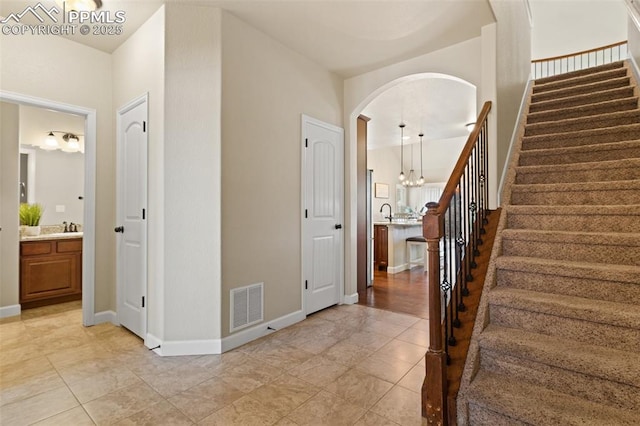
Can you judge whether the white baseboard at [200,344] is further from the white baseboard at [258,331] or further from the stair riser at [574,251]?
the stair riser at [574,251]

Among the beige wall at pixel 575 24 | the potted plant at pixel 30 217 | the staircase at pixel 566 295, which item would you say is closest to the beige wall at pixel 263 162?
the staircase at pixel 566 295

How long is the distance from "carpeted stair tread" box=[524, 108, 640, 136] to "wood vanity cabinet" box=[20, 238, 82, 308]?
577 cm

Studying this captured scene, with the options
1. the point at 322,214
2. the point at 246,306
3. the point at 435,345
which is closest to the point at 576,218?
the point at 435,345

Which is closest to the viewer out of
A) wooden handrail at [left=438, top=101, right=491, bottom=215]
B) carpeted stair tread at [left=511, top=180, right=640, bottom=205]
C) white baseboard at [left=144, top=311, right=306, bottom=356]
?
wooden handrail at [left=438, top=101, right=491, bottom=215]

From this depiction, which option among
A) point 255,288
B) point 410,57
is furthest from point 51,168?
point 410,57

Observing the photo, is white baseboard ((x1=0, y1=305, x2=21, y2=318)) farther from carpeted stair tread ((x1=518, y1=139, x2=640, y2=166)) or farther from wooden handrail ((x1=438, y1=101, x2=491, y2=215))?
carpeted stair tread ((x1=518, y1=139, x2=640, y2=166))

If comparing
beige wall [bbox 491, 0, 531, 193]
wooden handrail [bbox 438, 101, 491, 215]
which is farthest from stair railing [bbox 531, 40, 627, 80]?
wooden handrail [bbox 438, 101, 491, 215]

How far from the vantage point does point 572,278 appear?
193 centimetres

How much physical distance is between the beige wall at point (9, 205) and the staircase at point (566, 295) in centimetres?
451

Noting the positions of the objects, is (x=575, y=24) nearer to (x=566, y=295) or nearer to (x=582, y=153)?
(x=582, y=153)

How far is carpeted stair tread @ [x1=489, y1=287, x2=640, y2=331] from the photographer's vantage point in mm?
1602

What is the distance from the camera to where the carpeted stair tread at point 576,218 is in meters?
2.16

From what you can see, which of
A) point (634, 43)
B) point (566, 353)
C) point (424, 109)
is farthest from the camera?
point (424, 109)

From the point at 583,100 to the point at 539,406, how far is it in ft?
12.9
